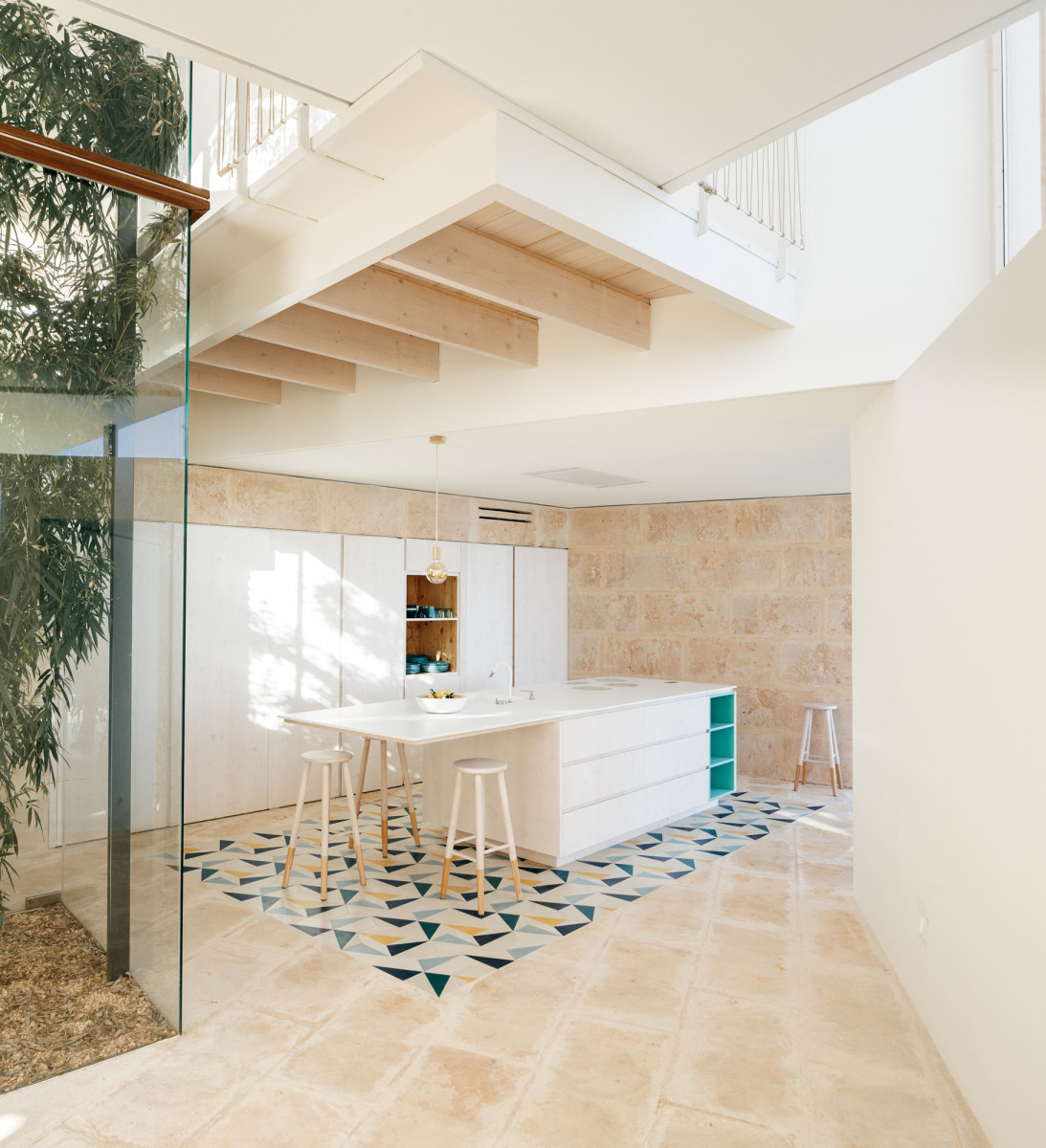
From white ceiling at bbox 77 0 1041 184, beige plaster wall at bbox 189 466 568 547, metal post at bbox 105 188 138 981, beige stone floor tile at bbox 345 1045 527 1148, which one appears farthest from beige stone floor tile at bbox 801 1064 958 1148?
beige plaster wall at bbox 189 466 568 547

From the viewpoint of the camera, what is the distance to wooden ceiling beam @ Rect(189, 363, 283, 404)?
4570 mm

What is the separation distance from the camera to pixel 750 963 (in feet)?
11.2

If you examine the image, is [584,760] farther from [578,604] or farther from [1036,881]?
[578,604]

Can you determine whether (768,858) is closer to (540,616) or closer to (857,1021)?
(857,1021)

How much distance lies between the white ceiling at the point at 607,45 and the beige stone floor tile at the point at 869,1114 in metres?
2.70

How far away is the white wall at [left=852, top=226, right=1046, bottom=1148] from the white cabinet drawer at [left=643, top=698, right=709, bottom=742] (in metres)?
2.00

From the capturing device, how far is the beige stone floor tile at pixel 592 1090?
90.1 inches

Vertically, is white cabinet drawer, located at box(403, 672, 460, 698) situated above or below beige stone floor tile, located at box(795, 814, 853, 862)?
above

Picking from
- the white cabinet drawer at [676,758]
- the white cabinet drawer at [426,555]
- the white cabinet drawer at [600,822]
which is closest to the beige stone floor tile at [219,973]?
the white cabinet drawer at [600,822]

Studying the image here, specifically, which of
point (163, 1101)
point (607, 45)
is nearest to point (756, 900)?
point (163, 1101)

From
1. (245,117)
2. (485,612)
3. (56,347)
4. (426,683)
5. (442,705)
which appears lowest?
(426,683)

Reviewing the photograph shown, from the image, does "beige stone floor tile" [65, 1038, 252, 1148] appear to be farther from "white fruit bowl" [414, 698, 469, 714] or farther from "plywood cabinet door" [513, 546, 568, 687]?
"plywood cabinet door" [513, 546, 568, 687]

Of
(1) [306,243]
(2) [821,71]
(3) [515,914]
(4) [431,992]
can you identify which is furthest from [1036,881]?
(1) [306,243]

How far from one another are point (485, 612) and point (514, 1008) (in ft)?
14.9
